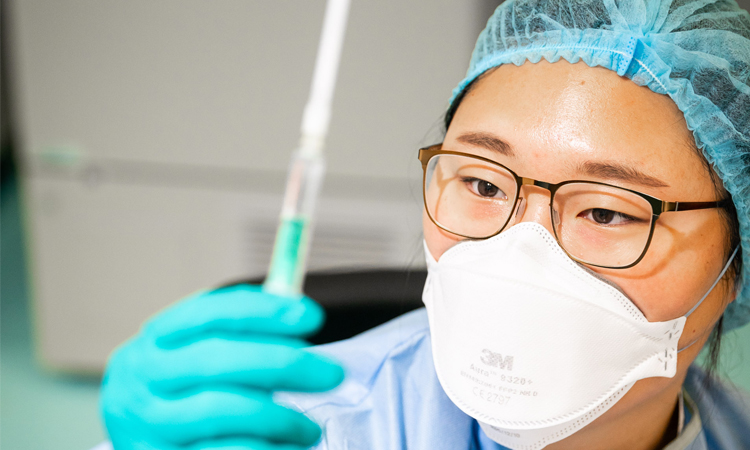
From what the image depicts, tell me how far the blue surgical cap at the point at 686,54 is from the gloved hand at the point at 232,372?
523mm

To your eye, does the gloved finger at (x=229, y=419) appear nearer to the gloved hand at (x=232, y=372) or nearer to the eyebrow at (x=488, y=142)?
the gloved hand at (x=232, y=372)

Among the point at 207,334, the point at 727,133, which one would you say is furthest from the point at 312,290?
the point at 727,133

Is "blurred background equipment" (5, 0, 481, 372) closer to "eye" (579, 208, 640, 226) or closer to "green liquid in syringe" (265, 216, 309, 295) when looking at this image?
"eye" (579, 208, 640, 226)

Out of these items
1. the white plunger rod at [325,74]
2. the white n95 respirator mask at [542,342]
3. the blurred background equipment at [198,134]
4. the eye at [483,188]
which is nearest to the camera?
the white plunger rod at [325,74]

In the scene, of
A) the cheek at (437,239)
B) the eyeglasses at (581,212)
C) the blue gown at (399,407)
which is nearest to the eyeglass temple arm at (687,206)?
the eyeglasses at (581,212)

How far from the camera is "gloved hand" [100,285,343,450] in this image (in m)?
0.59

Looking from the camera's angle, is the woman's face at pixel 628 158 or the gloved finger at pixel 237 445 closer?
the gloved finger at pixel 237 445

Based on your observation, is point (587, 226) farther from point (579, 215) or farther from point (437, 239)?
point (437, 239)

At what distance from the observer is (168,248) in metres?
→ 1.96

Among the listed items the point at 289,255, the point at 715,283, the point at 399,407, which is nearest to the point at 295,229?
the point at 289,255

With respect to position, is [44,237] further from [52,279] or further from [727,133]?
[727,133]

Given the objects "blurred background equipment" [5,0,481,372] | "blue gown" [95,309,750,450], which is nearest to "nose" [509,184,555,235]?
"blue gown" [95,309,750,450]

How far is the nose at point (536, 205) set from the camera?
2.58 ft

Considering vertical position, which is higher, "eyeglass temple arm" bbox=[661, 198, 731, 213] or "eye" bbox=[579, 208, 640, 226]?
"eyeglass temple arm" bbox=[661, 198, 731, 213]
